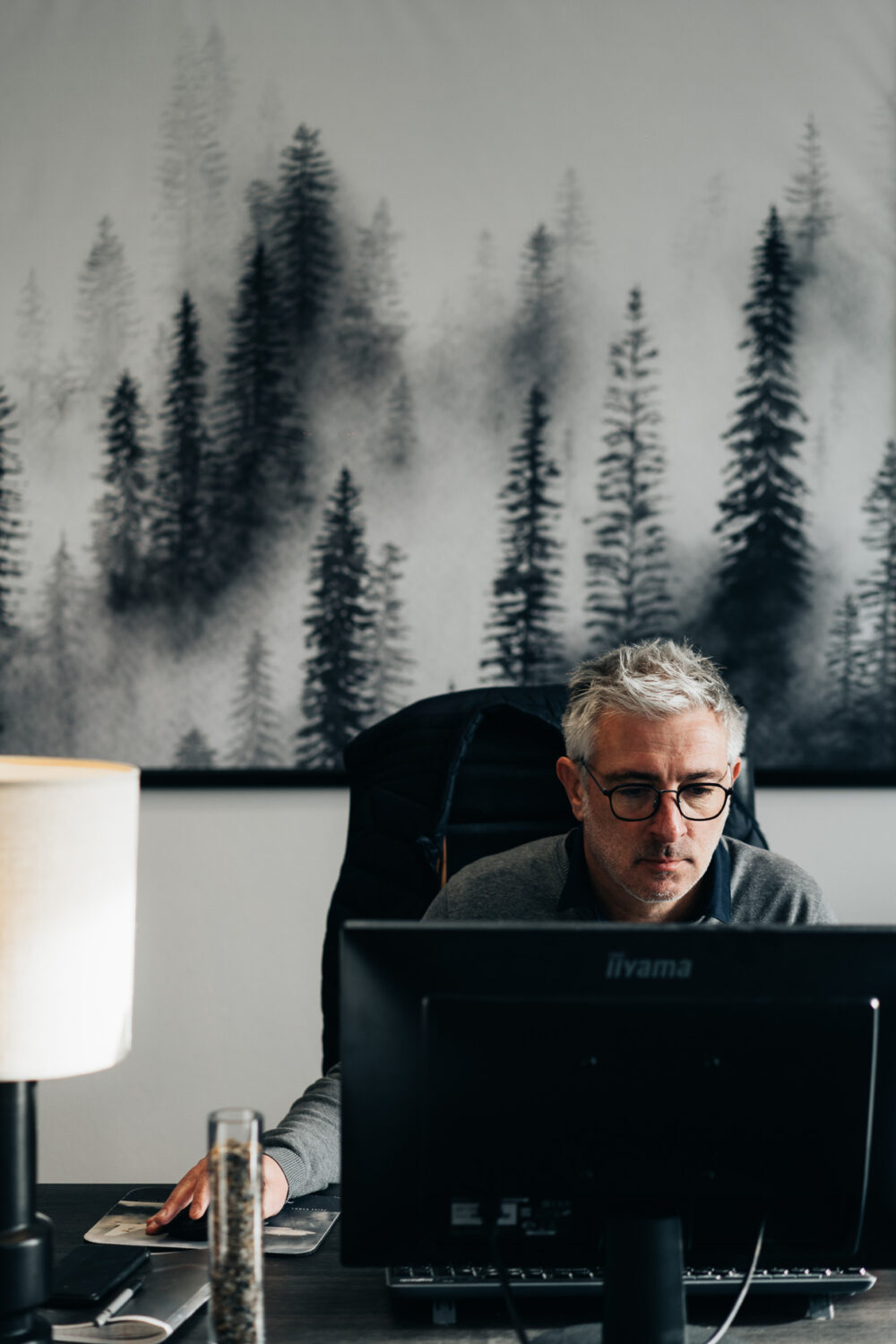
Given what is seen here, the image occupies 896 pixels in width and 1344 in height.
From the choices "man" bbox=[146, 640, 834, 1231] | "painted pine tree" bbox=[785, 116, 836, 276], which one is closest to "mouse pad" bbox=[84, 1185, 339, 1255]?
"man" bbox=[146, 640, 834, 1231]

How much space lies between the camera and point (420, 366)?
245cm

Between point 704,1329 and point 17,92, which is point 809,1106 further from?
point 17,92

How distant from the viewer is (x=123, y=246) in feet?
8.01

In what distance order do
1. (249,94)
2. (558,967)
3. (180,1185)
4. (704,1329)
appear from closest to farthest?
1. (558,967)
2. (704,1329)
3. (180,1185)
4. (249,94)

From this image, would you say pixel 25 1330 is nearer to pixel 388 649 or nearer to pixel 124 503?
pixel 388 649

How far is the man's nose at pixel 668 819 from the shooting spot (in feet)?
5.17

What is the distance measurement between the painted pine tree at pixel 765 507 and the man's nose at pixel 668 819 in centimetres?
93

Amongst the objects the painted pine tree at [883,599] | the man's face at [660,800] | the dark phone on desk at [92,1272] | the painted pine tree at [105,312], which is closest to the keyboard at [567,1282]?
the dark phone on desk at [92,1272]

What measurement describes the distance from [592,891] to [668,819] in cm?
20

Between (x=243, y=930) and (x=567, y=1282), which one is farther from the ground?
(x=243, y=930)

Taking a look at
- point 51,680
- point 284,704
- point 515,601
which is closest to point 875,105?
point 515,601

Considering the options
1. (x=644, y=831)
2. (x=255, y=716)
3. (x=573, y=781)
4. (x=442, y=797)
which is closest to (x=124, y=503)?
(x=255, y=716)

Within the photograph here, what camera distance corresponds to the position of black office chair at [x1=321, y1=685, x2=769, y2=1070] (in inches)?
71.0

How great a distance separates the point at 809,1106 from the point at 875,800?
1636mm
